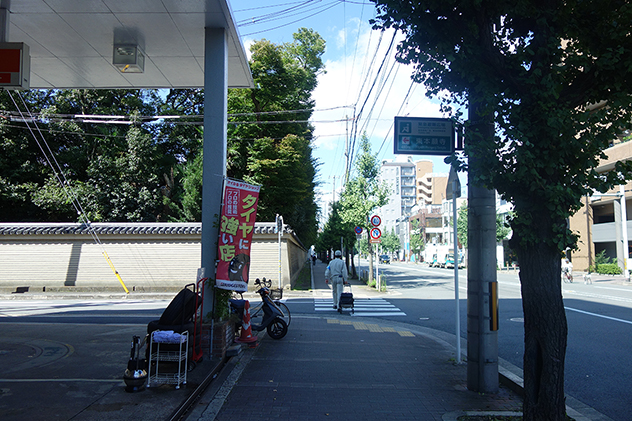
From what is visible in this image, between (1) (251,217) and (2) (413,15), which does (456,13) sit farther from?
(1) (251,217)

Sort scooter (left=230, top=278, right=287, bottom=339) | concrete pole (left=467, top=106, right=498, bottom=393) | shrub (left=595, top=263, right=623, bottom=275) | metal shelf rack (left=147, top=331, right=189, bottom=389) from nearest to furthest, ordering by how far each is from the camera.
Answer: metal shelf rack (left=147, top=331, right=189, bottom=389), concrete pole (left=467, top=106, right=498, bottom=393), scooter (left=230, top=278, right=287, bottom=339), shrub (left=595, top=263, right=623, bottom=275)

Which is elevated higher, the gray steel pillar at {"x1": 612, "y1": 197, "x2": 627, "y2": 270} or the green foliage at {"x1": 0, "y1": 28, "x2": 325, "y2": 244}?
the green foliage at {"x1": 0, "y1": 28, "x2": 325, "y2": 244}

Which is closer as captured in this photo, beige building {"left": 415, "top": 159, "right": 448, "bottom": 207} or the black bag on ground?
the black bag on ground

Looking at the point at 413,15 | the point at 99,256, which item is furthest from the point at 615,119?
the point at 99,256

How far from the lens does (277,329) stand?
862cm

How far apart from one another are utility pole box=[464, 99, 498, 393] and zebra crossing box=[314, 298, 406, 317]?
7551 millimetres

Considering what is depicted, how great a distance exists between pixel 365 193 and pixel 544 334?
795 inches

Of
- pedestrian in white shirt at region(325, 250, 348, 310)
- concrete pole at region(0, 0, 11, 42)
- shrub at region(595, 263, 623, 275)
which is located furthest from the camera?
shrub at region(595, 263, 623, 275)

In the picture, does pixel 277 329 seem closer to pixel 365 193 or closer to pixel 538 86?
pixel 538 86

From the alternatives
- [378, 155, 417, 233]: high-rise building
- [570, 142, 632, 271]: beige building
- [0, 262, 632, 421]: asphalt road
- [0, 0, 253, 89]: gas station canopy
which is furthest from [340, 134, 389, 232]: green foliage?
[378, 155, 417, 233]: high-rise building

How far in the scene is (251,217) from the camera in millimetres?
7055

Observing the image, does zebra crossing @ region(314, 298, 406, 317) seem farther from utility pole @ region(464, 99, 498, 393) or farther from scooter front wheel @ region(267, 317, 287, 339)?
utility pole @ region(464, 99, 498, 393)

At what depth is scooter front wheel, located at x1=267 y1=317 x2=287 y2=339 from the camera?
8.56 meters

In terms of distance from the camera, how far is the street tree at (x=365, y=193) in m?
23.6
